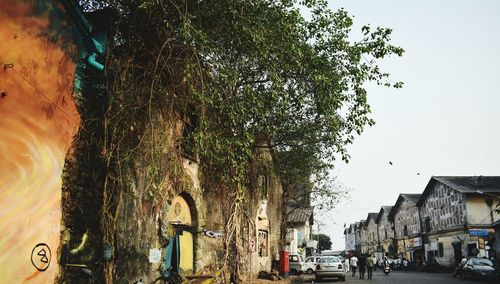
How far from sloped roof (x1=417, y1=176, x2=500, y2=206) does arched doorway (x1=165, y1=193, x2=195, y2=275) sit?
34.3m

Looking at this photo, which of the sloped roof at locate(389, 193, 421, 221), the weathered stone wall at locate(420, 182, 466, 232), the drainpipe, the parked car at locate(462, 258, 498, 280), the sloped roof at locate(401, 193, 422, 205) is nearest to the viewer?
the drainpipe

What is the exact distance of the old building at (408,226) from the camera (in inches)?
2071

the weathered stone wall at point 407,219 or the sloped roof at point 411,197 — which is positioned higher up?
the sloped roof at point 411,197

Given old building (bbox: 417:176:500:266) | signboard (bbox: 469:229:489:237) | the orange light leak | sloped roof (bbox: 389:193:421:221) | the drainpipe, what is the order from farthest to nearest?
sloped roof (bbox: 389:193:421:221)
old building (bbox: 417:176:500:266)
signboard (bbox: 469:229:489:237)
the drainpipe
the orange light leak

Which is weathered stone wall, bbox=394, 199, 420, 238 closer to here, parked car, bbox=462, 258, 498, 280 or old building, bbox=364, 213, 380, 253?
old building, bbox=364, 213, 380, 253

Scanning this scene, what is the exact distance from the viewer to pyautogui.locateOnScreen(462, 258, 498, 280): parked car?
22.3 metres

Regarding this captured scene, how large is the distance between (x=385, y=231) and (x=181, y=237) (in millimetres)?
61508

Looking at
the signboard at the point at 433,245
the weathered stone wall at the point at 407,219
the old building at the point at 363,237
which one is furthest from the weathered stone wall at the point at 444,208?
the old building at the point at 363,237

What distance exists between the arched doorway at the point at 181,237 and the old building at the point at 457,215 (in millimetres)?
30923

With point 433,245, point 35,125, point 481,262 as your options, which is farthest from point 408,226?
point 35,125

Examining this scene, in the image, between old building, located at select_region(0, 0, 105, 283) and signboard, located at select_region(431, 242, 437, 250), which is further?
signboard, located at select_region(431, 242, 437, 250)

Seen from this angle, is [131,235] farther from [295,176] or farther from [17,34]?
[295,176]

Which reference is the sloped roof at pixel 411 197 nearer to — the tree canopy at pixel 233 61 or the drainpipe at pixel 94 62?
the tree canopy at pixel 233 61

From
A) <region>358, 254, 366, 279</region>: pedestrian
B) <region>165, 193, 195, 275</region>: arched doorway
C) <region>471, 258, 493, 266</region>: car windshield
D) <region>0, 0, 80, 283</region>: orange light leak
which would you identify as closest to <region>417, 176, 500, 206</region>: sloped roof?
<region>471, 258, 493, 266</region>: car windshield
